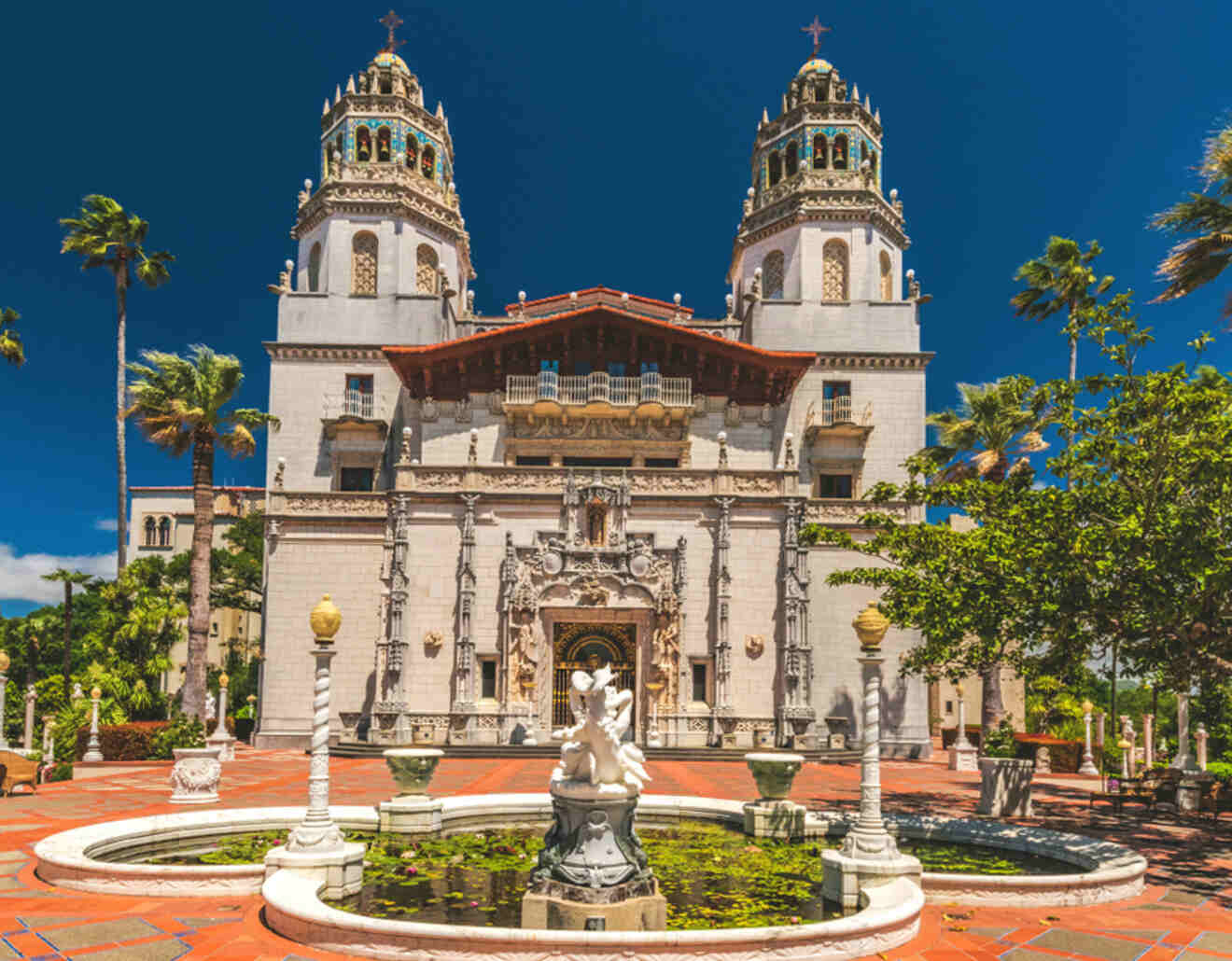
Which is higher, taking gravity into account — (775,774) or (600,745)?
(600,745)

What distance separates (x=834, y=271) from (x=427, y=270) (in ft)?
56.3

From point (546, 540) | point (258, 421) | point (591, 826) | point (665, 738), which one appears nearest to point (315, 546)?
point (258, 421)

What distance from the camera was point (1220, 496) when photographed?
43.5 feet

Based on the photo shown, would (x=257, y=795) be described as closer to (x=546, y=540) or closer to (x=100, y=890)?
(x=100, y=890)

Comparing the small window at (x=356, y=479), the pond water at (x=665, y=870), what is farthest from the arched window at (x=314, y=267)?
the pond water at (x=665, y=870)

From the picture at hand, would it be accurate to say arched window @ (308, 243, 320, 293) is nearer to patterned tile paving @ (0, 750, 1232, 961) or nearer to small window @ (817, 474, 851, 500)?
small window @ (817, 474, 851, 500)

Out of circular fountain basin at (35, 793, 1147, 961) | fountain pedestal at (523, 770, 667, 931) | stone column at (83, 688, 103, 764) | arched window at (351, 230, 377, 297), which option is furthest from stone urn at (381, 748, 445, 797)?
arched window at (351, 230, 377, 297)

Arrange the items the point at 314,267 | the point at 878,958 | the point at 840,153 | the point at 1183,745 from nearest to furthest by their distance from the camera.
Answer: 1. the point at 878,958
2. the point at 1183,745
3. the point at 314,267
4. the point at 840,153

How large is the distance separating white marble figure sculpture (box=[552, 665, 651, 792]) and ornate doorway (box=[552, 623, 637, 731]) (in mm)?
23997

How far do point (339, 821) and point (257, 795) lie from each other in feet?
18.9

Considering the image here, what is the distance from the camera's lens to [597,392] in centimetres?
3553

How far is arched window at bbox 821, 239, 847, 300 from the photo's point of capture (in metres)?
39.3

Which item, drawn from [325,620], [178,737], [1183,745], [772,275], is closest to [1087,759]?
[1183,745]

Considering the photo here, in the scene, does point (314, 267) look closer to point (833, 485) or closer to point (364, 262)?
point (364, 262)
